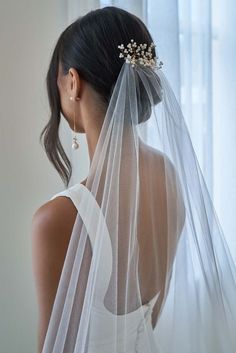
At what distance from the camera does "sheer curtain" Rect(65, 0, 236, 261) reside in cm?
120

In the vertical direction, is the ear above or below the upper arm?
above

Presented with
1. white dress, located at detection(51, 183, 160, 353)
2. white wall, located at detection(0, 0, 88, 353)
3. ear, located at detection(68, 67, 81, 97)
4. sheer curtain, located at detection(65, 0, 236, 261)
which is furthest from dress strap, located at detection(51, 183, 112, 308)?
sheer curtain, located at detection(65, 0, 236, 261)

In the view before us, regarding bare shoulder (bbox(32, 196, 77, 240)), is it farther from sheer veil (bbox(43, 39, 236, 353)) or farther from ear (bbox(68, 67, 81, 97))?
ear (bbox(68, 67, 81, 97))

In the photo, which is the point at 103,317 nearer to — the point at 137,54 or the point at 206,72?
the point at 137,54

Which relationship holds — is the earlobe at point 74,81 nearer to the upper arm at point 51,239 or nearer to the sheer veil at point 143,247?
the sheer veil at point 143,247

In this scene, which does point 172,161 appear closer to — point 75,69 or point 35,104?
point 75,69

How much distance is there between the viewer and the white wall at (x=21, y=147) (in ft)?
3.39

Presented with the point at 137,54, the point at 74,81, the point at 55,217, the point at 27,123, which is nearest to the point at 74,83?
the point at 74,81

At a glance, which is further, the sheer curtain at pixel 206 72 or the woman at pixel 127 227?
the sheer curtain at pixel 206 72

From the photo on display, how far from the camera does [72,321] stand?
2.19 ft

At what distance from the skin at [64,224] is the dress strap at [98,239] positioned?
0.06ft

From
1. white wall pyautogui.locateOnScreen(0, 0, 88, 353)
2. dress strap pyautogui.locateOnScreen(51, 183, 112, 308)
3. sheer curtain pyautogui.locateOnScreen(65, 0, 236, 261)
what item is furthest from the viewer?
sheer curtain pyautogui.locateOnScreen(65, 0, 236, 261)

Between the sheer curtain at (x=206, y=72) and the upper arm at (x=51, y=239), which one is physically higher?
the sheer curtain at (x=206, y=72)

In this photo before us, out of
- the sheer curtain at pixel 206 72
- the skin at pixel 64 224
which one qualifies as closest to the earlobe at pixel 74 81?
the skin at pixel 64 224
